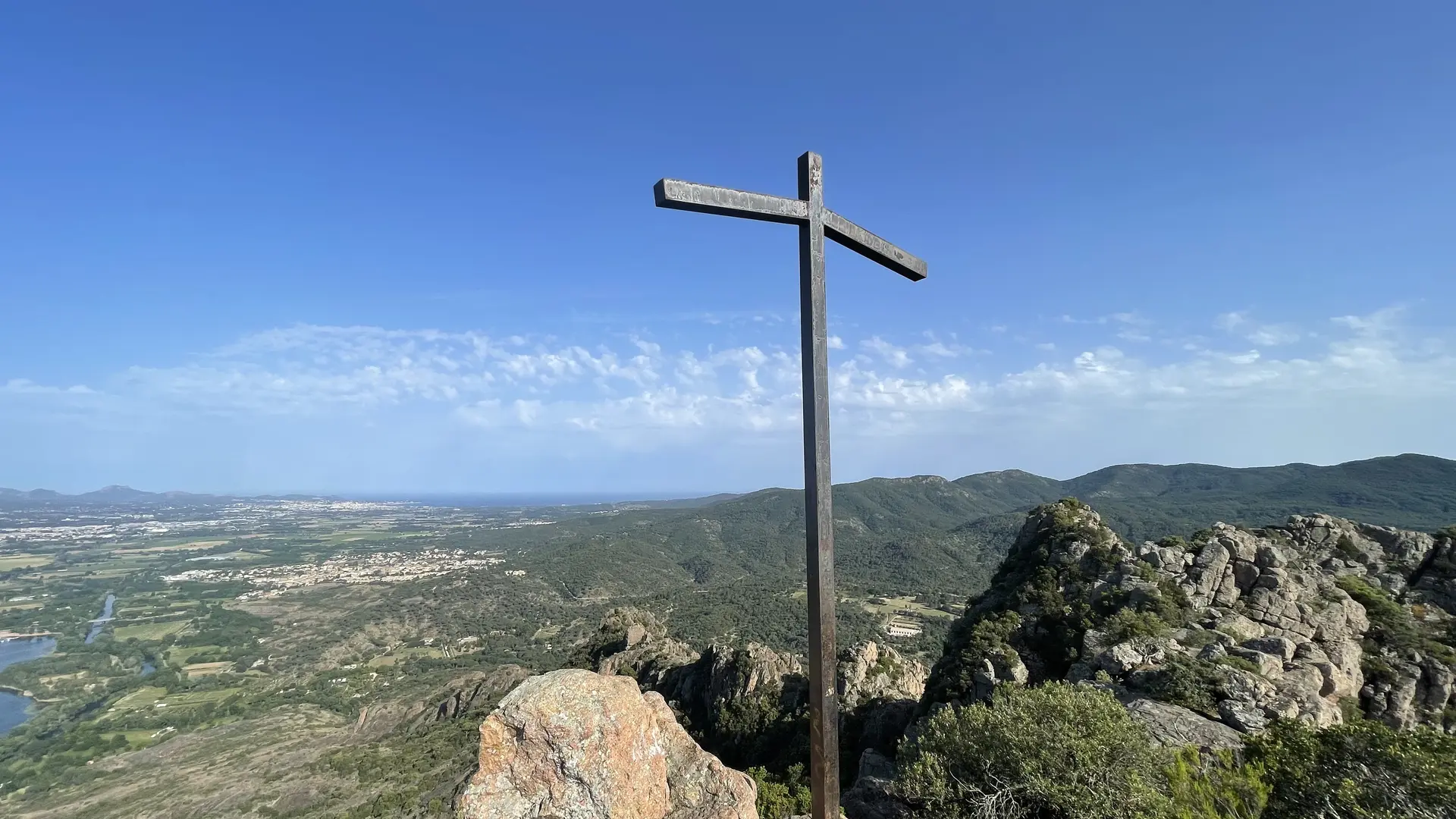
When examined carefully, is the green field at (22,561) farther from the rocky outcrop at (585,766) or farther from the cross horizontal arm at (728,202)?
the cross horizontal arm at (728,202)

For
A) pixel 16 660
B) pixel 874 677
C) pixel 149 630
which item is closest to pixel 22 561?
pixel 149 630

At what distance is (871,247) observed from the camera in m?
5.40

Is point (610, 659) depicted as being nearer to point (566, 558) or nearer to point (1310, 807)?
point (1310, 807)

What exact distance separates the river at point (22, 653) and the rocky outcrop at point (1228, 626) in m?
118

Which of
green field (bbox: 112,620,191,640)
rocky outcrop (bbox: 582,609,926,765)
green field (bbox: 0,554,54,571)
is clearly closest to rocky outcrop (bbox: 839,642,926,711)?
rocky outcrop (bbox: 582,609,926,765)

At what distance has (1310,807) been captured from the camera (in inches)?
350

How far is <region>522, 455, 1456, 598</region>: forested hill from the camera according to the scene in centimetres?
11194

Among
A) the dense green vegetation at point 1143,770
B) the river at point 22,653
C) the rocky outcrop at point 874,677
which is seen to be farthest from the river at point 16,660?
Result: the dense green vegetation at point 1143,770

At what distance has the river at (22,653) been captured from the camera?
8138 centimetres

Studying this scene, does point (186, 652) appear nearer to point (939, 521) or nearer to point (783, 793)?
point (783, 793)

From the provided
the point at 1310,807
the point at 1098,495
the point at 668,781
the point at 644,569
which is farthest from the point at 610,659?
the point at 1098,495

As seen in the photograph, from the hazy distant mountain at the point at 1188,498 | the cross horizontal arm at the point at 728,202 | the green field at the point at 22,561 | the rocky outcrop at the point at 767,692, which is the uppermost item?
the cross horizontal arm at the point at 728,202

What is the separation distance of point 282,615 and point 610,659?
108460 mm

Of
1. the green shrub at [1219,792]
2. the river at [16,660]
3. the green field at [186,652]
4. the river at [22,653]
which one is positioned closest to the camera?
the green shrub at [1219,792]
